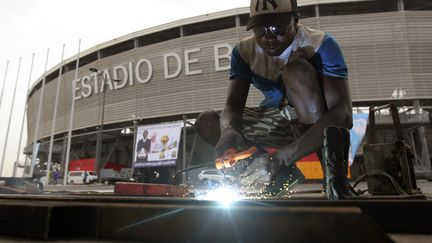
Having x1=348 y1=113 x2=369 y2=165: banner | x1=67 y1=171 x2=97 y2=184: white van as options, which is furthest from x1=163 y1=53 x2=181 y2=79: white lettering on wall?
x1=348 y1=113 x2=369 y2=165: banner

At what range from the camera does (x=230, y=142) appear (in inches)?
112

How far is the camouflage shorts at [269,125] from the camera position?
3.31 m

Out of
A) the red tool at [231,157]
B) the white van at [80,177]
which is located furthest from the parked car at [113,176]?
the red tool at [231,157]

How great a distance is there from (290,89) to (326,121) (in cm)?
43

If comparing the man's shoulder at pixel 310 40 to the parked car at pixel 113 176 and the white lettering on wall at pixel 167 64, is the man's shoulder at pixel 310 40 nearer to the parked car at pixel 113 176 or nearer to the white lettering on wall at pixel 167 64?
the white lettering on wall at pixel 167 64

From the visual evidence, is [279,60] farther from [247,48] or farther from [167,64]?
[167,64]

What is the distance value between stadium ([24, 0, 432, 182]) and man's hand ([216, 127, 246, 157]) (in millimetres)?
29118

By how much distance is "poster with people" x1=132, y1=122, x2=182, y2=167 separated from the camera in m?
32.6

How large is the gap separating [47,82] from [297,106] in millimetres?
57968

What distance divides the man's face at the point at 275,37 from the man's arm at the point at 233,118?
0.57m

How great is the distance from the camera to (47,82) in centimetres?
5372

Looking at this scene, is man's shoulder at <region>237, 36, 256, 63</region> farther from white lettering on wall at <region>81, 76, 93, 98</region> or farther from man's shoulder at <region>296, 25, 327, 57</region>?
white lettering on wall at <region>81, 76, 93, 98</region>

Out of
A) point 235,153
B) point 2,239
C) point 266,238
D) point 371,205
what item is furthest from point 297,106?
point 2,239

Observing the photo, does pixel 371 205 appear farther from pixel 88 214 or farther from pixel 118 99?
pixel 118 99
